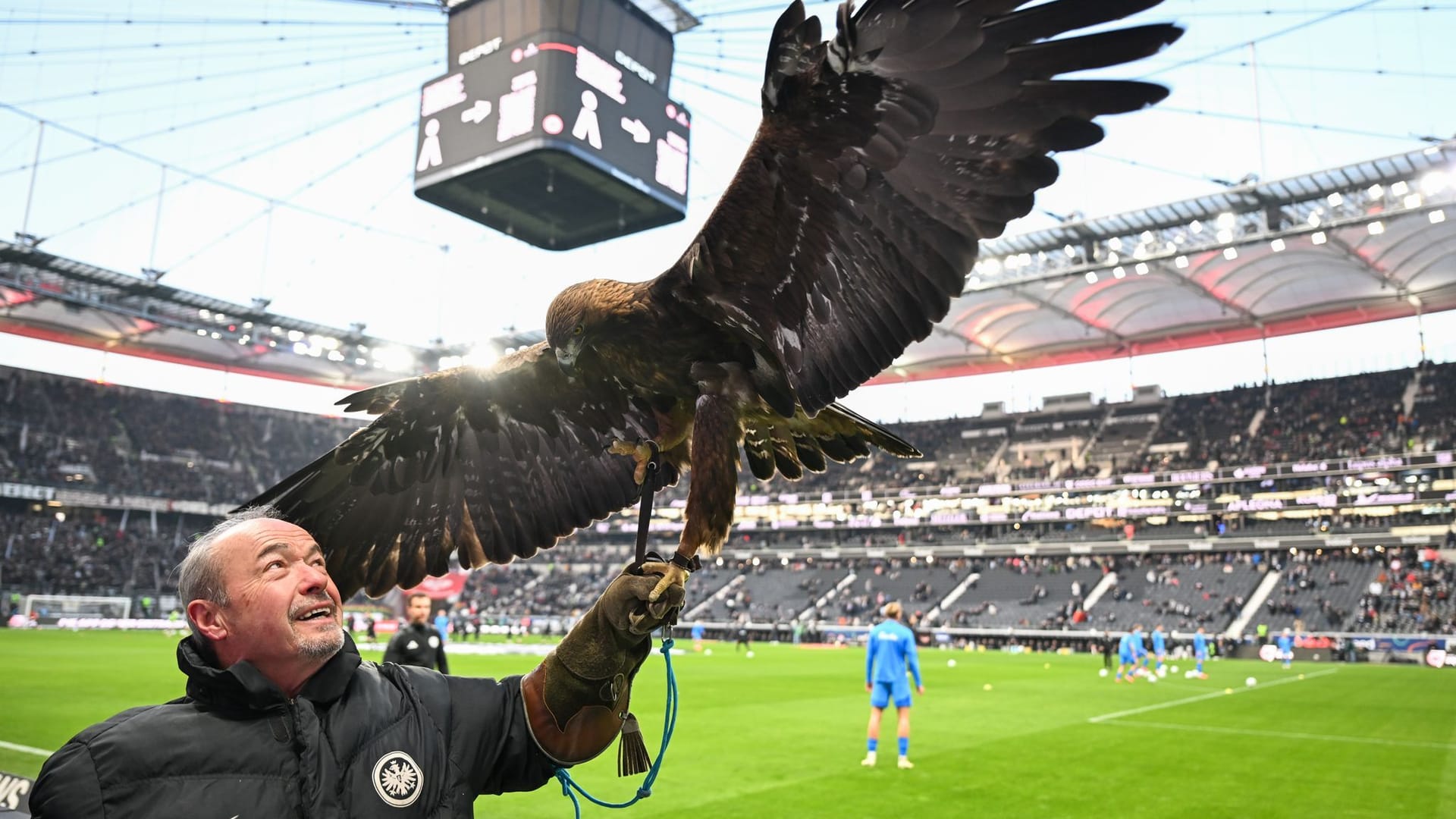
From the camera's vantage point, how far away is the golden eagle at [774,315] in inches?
100.0

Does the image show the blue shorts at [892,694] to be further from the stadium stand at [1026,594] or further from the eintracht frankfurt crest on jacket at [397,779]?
the stadium stand at [1026,594]

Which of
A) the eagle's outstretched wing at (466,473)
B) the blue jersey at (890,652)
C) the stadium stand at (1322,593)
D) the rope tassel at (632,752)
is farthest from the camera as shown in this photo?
the stadium stand at (1322,593)

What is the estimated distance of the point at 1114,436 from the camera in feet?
163

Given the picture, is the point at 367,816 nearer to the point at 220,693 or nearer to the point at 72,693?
the point at 220,693

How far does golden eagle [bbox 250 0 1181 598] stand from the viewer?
254cm

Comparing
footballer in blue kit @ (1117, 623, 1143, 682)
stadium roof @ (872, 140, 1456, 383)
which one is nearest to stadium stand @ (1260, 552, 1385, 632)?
stadium roof @ (872, 140, 1456, 383)

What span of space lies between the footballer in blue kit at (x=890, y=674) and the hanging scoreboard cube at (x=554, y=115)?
8637mm

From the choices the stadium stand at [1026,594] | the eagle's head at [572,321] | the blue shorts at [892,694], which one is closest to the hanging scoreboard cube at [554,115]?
the blue shorts at [892,694]

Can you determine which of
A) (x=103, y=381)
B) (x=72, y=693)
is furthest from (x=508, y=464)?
(x=103, y=381)

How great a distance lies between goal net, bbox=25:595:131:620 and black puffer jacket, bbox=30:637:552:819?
4184 centimetres

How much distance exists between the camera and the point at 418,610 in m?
7.99

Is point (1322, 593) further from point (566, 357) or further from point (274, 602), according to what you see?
point (274, 602)

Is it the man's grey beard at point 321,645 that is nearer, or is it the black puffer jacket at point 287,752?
the black puffer jacket at point 287,752

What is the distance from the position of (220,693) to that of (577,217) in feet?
53.3
